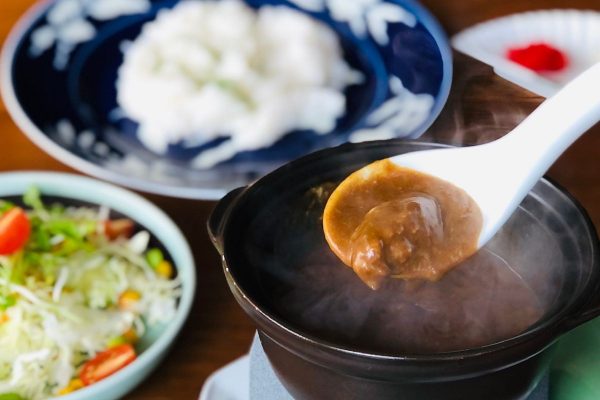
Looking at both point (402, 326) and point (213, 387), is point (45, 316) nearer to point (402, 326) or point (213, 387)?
point (213, 387)


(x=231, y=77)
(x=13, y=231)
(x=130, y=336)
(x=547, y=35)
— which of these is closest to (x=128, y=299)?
(x=130, y=336)

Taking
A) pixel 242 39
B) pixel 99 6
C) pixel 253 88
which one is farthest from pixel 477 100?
pixel 99 6

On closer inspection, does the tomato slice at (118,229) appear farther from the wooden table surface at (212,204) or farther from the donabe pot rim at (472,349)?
the donabe pot rim at (472,349)

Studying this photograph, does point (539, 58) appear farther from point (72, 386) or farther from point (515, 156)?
point (72, 386)

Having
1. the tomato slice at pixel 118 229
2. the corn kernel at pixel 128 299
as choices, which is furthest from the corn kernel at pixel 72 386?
the tomato slice at pixel 118 229

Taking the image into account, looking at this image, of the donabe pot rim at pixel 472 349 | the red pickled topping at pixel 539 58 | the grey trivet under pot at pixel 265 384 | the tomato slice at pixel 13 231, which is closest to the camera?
the donabe pot rim at pixel 472 349

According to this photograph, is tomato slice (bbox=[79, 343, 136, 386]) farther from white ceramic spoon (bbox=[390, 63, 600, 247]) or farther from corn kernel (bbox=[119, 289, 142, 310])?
white ceramic spoon (bbox=[390, 63, 600, 247])
